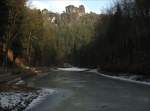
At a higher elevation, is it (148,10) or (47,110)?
(148,10)

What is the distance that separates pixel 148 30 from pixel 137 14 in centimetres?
783

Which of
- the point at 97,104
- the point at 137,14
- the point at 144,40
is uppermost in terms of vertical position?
the point at 137,14

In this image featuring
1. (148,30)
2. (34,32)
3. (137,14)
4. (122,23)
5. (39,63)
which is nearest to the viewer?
(148,30)

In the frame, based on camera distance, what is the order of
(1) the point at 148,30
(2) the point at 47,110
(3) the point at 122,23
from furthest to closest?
(3) the point at 122,23 < (1) the point at 148,30 < (2) the point at 47,110

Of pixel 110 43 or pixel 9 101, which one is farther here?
pixel 110 43

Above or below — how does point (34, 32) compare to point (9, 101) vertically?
above

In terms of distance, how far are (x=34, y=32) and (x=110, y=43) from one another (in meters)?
21.0

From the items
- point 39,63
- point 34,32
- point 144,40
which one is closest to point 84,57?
point 39,63

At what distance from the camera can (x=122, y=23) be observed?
235 feet

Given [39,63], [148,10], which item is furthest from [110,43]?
[39,63]

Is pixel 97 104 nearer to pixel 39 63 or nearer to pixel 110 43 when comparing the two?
pixel 110 43

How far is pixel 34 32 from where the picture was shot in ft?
302

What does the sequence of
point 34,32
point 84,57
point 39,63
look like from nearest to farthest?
point 34,32, point 39,63, point 84,57

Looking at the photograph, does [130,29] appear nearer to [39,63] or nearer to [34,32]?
[34,32]
